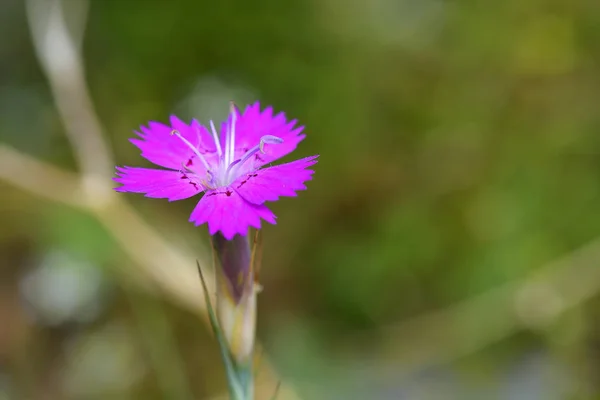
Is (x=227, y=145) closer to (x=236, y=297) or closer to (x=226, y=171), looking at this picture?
(x=226, y=171)

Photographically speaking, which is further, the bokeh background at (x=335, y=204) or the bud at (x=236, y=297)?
the bokeh background at (x=335, y=204)

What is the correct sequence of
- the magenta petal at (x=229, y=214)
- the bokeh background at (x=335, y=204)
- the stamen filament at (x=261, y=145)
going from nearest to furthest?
the magenta petal at (x=229, y=214) → the stamen filament at (x=261, y=145) → the bokeh background at (x=335, y=204)

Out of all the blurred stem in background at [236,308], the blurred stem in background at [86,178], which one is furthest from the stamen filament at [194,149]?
the blurred stem in background at [86,178]

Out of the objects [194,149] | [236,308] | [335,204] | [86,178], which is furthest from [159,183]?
[335,204]

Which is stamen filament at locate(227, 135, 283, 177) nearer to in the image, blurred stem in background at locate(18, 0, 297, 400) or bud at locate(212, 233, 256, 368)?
bud at locate(212, 233, 256, 368)

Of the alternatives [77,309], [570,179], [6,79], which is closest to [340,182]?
[570,179]

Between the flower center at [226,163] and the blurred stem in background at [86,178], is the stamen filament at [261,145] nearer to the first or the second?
the flower center at [226,163]
